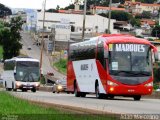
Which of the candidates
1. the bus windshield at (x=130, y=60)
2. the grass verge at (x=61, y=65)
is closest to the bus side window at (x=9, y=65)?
the bus windshield at (x=130, y=60)

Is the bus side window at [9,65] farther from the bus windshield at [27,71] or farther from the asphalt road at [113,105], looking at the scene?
the asphalt road at [113,105]

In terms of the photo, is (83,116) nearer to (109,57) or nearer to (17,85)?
(109,57)

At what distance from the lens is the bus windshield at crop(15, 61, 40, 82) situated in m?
57.2

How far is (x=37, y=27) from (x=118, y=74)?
156 meters

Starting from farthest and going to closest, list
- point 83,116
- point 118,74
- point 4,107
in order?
point 118,74 → point 4,107 → point 83,116

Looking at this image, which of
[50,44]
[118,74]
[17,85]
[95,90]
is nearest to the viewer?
[118,74]

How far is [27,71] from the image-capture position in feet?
189

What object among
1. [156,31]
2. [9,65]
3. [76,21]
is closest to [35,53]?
[76,21]

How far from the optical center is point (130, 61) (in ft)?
108

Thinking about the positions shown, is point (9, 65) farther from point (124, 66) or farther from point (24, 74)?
point (124, 66)

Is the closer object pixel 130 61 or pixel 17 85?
pixel 130 61

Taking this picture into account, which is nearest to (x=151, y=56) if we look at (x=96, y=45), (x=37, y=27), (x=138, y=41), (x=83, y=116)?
(x=138, y=41)

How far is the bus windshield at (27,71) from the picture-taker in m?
57.2

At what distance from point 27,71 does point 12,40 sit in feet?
243
